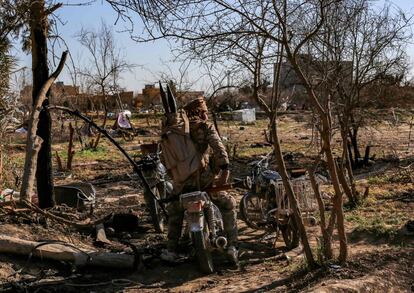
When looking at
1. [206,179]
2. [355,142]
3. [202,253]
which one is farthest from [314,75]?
[355,142]

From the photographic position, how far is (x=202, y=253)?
5.91 meters

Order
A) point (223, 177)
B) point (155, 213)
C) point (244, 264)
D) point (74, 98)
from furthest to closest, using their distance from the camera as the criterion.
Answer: point (74, 98) → point (155, 213) → point (244, 264) → point (223, 177)

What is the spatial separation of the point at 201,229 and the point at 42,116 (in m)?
3.48

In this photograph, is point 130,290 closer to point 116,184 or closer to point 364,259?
point 364,259

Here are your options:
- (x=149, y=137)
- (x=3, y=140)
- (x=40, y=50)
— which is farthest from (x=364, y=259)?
(x=149, y=137)

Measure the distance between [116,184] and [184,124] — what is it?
7.72m

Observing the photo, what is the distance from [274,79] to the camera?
5.57 meters

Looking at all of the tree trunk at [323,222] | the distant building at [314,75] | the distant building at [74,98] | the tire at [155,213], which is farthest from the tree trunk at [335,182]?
the distant building at [74,98]

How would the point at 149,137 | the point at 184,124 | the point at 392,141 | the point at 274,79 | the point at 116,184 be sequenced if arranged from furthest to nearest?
the point at 149,137 → the point at 392,141 → the point at 116,184 → the point at 184,124 → the point at 274,79

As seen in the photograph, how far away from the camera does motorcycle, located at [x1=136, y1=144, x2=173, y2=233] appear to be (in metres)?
8.12

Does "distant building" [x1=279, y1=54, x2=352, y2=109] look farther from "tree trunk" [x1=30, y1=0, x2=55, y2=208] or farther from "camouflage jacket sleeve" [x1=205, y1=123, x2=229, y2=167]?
"tree trunk" [x1=30, y1=0, x2=55, y2=208]

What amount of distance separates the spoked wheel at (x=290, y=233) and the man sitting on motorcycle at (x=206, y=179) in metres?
0.86

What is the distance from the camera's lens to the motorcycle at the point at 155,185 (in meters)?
8.12

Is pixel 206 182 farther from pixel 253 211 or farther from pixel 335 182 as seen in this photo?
pixel 253 211
